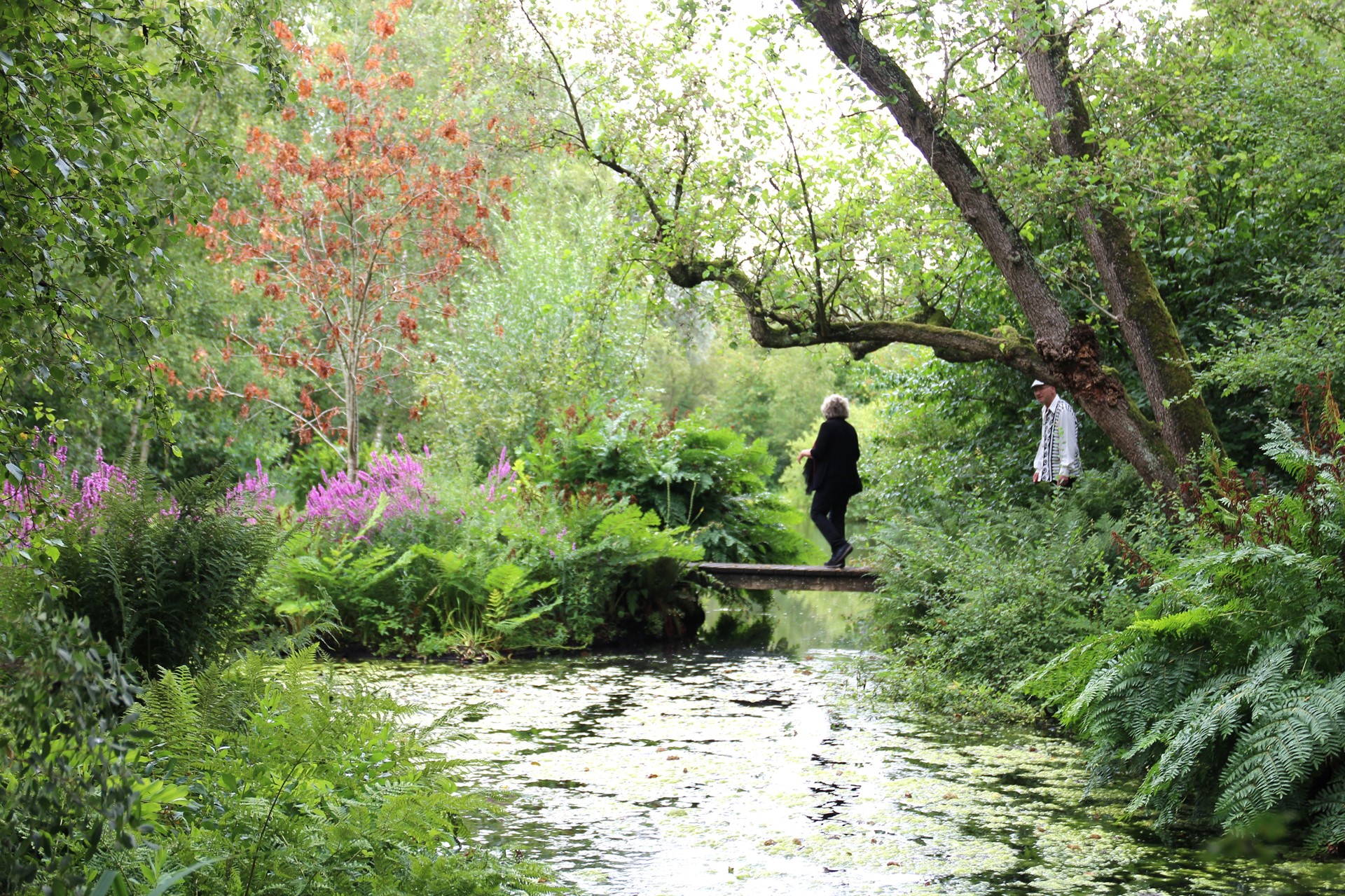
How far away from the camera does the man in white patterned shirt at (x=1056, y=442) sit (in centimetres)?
936

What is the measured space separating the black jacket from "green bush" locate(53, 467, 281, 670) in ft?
25.4

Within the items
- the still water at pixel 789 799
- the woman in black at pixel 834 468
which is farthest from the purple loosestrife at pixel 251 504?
the woman in black at pixel 834 468

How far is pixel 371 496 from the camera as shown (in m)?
11.2

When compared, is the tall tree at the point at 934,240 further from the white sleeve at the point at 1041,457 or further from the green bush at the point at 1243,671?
the green bush at the point at 1243,671

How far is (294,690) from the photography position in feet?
13.3

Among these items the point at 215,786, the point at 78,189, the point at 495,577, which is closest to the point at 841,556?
the point at 495,577

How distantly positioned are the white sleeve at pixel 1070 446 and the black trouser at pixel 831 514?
3218 millimetres

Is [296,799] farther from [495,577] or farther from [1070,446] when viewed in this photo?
[1070,446]

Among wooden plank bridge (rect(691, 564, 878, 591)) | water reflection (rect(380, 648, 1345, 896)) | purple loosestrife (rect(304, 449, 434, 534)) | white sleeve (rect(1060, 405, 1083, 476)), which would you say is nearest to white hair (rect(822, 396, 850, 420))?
wooden plank bridge (rect(691, 564, 878, 591))

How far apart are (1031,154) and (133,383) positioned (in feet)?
24.2

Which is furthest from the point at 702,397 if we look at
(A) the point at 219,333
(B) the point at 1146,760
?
(B) the point at 1146,760

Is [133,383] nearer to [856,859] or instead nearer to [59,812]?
[59,812]

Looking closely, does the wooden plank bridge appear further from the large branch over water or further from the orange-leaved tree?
the orange-leaved tree

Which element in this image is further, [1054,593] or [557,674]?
[557,674]
